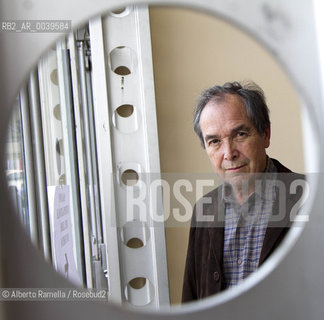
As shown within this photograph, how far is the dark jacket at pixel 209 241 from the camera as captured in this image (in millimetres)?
659

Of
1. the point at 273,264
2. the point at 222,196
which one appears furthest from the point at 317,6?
the point at 222,196

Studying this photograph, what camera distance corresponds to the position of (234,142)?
2.44 feet

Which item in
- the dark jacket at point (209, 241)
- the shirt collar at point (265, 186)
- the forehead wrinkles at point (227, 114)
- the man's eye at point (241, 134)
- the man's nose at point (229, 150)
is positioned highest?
the forehead wrinkles at point (227, 114)

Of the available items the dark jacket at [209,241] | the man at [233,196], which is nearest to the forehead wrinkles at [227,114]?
the man at [233,196]

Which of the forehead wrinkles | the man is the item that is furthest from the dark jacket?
the forehead wrinkles

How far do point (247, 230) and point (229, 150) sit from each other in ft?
0.50

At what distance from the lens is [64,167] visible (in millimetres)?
829

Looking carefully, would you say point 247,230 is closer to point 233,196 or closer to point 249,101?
point 233,196

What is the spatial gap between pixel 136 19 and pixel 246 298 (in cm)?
60

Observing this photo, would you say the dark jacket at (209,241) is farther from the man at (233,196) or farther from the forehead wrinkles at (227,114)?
the forehead wrinkles at (227,114)

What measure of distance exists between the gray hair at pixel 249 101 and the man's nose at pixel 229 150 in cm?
6

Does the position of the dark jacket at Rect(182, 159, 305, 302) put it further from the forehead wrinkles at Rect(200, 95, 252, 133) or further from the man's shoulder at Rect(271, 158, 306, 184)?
the forehead wrinkles at Rect(200, 95, 252, 133)

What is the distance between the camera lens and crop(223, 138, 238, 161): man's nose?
0.74 meters

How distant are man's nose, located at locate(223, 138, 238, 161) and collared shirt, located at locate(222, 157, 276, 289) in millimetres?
63
